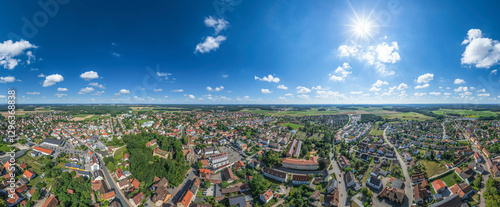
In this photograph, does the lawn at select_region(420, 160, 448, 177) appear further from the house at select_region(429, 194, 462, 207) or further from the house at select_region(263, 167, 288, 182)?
the house at select_region(263, 167, 288, 182)

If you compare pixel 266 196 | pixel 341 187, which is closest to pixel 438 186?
pixel 341 187

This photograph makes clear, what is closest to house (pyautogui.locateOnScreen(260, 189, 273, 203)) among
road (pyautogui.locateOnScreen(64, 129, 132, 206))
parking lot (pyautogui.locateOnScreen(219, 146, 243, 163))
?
parking lot (pyautogui.locateOnScreen(219, 146, 243, 163))

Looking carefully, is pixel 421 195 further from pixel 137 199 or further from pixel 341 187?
pixel 137 199

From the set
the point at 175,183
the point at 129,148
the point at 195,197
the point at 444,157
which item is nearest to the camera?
the point at 195,197

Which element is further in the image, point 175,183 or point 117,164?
point 117,164

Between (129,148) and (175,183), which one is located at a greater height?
(129,148)

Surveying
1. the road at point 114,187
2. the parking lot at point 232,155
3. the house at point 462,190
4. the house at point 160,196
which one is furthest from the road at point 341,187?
the road at point 114,187

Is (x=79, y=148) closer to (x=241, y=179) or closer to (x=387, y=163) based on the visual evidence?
(x=241, y=179)

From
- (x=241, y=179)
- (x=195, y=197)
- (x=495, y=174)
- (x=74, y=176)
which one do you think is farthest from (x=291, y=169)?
(x=74, y=176)
